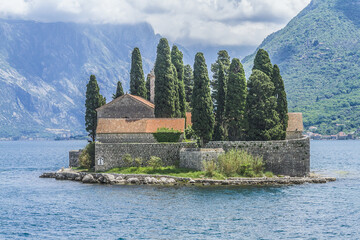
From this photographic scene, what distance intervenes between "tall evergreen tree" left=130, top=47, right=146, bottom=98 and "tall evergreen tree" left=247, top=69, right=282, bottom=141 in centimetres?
1963

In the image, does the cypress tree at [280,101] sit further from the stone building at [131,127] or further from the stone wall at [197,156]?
the stone building at [131,127]

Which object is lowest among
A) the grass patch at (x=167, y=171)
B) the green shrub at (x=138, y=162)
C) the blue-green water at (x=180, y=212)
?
the blue-green water at (x=180, y=212)

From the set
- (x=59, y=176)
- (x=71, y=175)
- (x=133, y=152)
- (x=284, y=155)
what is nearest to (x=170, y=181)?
(x=133, y=152)

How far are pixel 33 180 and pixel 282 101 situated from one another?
106ft

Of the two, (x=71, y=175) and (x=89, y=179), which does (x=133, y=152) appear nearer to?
(x=89, y=179)

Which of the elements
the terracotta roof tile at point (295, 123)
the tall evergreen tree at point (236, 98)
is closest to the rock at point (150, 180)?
the tall evergreen tree at point (236, 98)

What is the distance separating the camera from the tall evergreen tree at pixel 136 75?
2904 inches

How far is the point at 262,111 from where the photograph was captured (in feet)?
193

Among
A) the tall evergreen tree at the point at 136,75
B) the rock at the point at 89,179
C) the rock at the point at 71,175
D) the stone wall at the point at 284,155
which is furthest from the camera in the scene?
the tall evergreen tree at the point at 136,75

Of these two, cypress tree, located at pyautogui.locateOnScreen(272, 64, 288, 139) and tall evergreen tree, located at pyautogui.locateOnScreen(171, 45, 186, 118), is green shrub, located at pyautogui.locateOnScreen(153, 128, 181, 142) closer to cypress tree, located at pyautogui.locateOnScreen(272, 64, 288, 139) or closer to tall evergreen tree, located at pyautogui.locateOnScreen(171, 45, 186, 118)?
tall evergreen tree, located at pyautogui.locateOnScreen(171, 45, 186, 118)

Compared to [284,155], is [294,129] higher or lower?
higher

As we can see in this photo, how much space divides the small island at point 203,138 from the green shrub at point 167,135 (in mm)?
57

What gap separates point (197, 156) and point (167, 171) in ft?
12.4

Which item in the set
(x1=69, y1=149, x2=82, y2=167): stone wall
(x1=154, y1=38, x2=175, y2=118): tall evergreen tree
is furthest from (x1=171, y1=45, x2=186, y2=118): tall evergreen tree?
(x1=69, y1=149, x2=82, y2=167): stone wall
